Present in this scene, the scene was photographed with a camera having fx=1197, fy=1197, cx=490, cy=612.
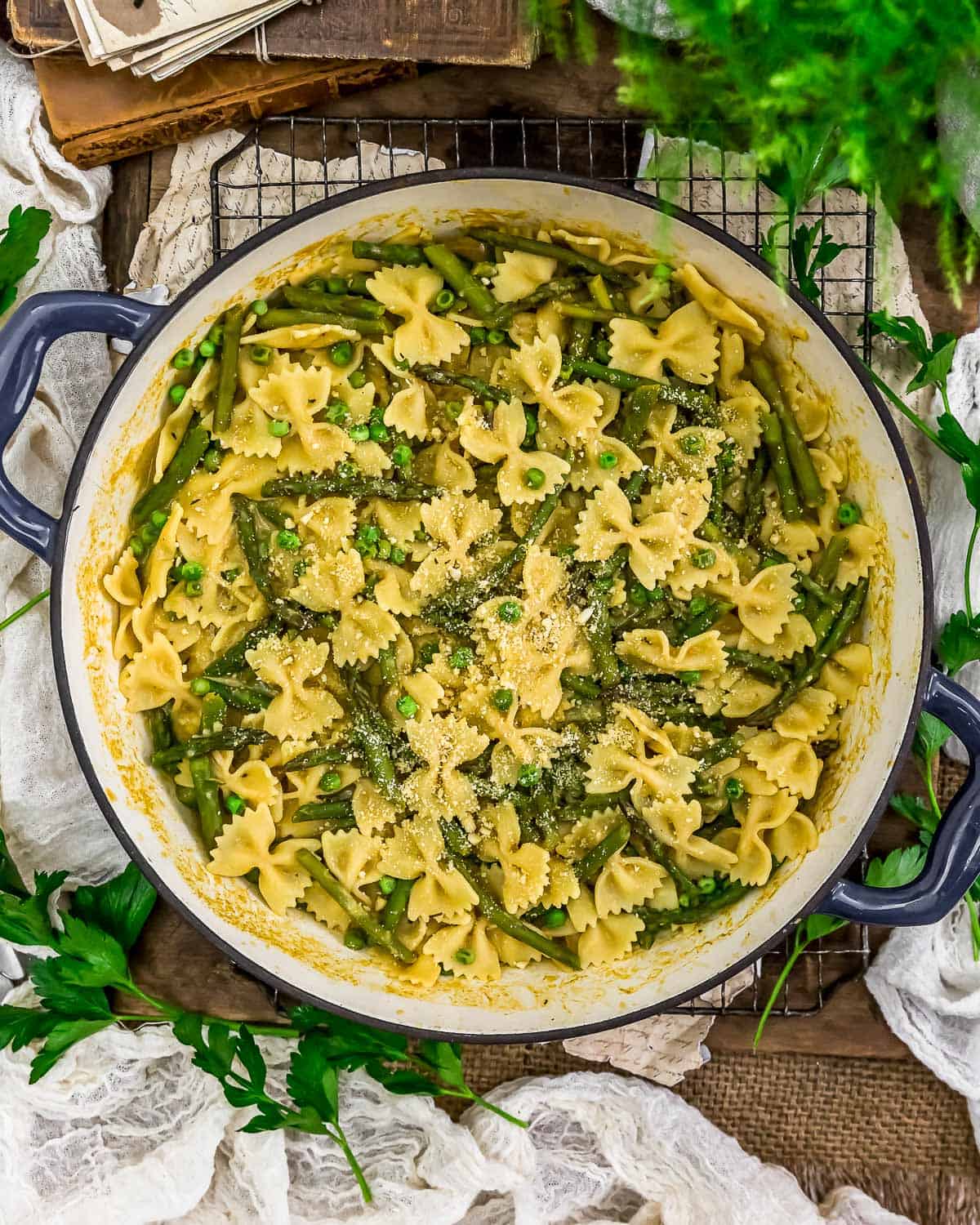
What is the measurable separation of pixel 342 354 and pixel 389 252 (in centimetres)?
30

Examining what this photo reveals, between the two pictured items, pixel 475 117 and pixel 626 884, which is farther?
pixel 475 117

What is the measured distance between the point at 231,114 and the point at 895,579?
89.6 inches

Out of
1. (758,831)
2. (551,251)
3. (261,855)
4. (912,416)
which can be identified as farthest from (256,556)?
(912,416)

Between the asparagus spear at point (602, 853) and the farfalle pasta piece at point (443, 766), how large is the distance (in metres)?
0.34

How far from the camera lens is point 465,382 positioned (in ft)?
10.7

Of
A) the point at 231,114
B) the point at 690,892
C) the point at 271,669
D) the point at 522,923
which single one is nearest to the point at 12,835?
the point at 271,669

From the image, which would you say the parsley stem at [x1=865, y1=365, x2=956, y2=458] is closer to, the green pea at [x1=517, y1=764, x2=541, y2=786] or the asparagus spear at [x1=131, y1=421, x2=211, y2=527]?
the green pea at [x1=517, y1=764, x2=541, y2=786]

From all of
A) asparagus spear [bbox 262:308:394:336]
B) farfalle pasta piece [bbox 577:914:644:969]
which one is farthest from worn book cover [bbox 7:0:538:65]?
farfalle pasta piece [bbox 577:914:644:969]

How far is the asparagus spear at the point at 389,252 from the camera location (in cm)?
Result: 321

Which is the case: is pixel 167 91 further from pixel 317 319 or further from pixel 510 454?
pixel 510 454

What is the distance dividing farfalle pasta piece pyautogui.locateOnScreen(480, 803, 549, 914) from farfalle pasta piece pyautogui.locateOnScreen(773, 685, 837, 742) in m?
0.74

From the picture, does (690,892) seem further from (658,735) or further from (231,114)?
(231,114)

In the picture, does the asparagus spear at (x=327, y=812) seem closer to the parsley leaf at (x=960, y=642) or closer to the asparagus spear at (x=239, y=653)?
the asparagus spear at (x=239, y=653)

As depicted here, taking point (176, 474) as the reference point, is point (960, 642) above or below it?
below
